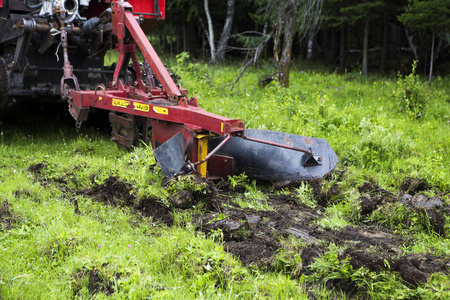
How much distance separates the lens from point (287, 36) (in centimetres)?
898

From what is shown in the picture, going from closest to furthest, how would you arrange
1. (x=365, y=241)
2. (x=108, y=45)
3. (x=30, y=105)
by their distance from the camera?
(x=365, y=241) → (x=108, y=45) → (x=30, y=105)

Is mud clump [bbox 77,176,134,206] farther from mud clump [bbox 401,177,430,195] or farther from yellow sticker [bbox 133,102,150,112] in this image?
mud clump [bbox 401,177,430,195]

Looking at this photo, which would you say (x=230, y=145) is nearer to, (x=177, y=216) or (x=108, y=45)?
(x=177, y=216)

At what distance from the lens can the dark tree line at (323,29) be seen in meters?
9.20

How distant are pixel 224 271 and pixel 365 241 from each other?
3.85 feet

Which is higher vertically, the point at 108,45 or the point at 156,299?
the point at 108,45

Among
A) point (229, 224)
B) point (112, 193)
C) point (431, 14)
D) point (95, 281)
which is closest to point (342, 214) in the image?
point (229, 224)

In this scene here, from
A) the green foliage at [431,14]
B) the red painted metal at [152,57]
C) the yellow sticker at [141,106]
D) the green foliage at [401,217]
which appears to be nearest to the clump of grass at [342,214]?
the green foliage at [401,217]

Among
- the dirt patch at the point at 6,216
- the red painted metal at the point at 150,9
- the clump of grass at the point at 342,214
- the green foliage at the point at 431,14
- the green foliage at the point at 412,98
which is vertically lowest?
the clump of grass at the point at 342,214

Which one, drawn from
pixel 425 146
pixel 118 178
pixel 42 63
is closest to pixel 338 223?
pixel 118 178

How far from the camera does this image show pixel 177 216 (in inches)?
144

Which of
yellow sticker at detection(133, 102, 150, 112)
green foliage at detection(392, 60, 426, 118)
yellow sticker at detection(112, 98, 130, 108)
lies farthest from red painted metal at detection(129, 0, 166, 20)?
green foliage at detection(392, 60, 426, 118)

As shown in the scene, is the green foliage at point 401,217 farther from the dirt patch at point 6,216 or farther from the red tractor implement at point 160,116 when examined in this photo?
the dirt patch at point 6,216

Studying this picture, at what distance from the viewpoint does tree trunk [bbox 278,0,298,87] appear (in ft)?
28.5
